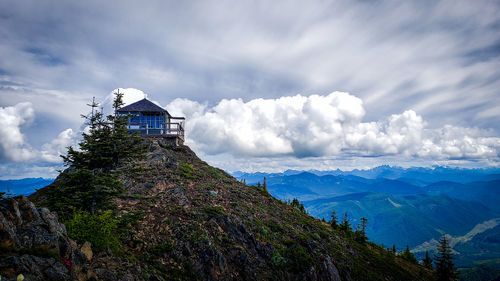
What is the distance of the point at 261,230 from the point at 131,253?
11.7 metres

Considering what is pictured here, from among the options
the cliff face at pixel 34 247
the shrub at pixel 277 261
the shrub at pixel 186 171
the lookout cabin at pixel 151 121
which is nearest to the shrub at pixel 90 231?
the cliff face at pixel 34 247

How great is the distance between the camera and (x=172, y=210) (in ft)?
63.0

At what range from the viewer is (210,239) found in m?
17.5

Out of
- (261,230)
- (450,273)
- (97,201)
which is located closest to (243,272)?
(261,230)

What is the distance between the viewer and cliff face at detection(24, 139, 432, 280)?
47.2 ft

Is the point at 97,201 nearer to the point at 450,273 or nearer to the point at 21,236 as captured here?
the point at 21,236

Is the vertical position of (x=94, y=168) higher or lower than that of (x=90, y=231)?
higher

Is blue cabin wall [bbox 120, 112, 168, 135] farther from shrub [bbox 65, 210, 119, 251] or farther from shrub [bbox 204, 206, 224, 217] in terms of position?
shrub [bbox 65, 210, 119, 251]

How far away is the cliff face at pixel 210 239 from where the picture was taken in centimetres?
1438

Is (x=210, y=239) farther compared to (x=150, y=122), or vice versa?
(x=150, y=122)

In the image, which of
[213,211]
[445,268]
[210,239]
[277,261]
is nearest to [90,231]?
[210,239]

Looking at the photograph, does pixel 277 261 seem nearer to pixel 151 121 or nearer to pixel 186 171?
pixel 186 171

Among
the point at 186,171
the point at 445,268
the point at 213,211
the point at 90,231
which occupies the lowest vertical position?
the point at 445,268

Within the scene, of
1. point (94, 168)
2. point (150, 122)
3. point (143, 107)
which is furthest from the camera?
point (150, 122)
